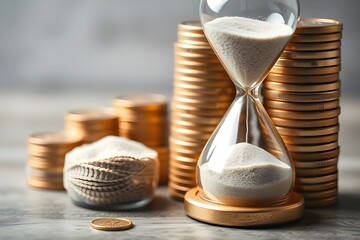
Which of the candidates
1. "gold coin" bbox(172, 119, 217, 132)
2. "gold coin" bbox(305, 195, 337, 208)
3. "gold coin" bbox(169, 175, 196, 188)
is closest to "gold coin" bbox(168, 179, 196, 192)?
"gold coin" bbox(169, 175, 196, 188)

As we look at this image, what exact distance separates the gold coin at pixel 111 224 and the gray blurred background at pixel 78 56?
0.66 m

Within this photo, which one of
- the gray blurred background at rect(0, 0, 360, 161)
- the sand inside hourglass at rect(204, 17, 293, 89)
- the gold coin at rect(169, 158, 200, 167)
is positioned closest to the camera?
the sand inside hourglass at rect(204, 17, 293, 89)

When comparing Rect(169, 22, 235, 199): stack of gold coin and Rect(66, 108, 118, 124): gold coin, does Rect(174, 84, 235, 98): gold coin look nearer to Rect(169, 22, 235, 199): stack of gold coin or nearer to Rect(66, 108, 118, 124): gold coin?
Rect(169, 22, 235, 199): stack of gold coin

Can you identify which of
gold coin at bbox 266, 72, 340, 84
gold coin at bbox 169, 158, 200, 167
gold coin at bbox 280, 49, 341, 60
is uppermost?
gold coin at bbox 280, 49, 341, 60

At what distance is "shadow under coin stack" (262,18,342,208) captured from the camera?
1.61 metres

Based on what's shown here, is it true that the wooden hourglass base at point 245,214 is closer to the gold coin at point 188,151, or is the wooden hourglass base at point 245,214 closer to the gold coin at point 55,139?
the gold coin at point 188,151

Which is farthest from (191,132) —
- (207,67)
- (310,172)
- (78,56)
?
(78,56)

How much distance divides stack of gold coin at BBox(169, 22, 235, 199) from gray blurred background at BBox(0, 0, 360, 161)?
51 cm

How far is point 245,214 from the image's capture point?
1521 millimetres

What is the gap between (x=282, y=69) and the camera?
163 cm

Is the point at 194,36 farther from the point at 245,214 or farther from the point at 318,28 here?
the point at 245,214

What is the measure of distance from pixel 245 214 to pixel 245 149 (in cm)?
→ 10

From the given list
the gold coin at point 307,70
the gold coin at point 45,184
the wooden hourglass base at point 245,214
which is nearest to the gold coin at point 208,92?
the gold coin at point 307,70

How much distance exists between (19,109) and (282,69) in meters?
0.81
